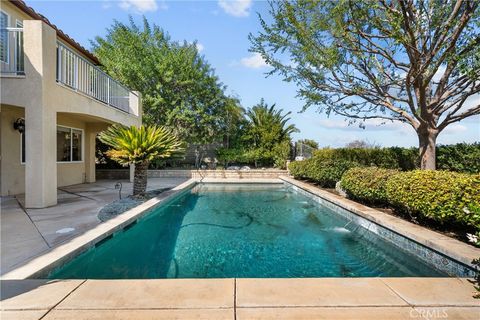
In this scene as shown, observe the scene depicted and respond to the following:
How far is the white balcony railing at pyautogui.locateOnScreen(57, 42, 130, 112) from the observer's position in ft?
28.3

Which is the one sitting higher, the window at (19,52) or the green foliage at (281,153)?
the window at (19,52)

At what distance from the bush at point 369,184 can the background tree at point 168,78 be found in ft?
42.7

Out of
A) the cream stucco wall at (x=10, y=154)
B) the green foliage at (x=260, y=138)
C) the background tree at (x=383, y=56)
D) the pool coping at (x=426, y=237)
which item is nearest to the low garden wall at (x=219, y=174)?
the green foliage at (x=260, y=138)

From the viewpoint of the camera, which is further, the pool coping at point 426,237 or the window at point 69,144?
the window at point 69,144

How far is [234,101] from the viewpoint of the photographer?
23.2 meters

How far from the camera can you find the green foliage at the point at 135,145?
30.6 feet

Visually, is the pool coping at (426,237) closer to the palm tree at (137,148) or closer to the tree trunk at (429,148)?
the tree trunk at (429,148)

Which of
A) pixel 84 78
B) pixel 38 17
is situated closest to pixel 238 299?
pixel 84 78

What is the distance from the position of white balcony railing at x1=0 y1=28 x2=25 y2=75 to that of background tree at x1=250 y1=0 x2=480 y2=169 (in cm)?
740

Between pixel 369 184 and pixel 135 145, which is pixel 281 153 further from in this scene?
pixel 135 145

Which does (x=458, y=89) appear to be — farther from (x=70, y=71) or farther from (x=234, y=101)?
(x=234, y=101)

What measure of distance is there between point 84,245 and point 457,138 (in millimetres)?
13714

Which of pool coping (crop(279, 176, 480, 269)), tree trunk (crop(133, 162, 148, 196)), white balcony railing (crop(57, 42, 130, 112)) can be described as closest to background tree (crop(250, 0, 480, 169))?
pool coping (crop(279, 176, 480, 269))

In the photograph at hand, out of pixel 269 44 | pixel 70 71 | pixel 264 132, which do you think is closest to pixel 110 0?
pixel 70 71
